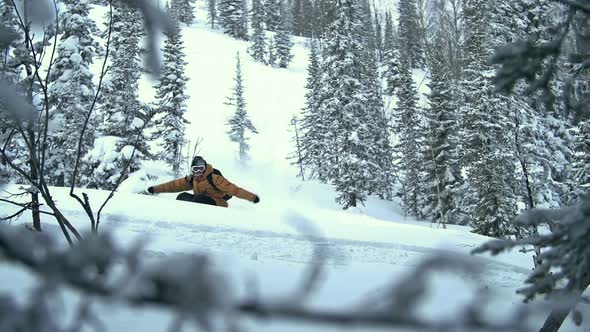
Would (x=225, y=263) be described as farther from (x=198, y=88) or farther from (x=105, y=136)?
(x=198, y=88)

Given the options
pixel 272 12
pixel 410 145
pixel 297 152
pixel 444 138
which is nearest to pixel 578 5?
pixel 444 138

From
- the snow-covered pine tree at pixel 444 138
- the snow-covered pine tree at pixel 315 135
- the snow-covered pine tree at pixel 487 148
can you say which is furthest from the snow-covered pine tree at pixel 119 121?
the snow-covered pine tree at pixel 444 138

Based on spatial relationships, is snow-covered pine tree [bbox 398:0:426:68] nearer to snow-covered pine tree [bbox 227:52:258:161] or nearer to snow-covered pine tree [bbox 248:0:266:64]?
snow-covered pine tree [bbox 248:0:266:64]

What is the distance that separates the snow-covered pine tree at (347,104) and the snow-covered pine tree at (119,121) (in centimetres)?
1038

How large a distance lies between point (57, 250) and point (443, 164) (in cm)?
2766

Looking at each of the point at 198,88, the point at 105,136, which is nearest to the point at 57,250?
the point at 105,136

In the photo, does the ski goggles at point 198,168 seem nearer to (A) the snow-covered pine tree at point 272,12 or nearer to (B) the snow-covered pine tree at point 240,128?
(B) the snow-covered pine tree at point 240,128

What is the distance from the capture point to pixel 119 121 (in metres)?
20.0

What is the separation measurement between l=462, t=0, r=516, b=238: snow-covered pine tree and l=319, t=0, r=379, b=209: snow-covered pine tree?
5737 mm

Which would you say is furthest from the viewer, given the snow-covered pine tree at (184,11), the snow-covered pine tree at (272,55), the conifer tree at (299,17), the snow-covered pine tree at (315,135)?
the conifer tree at (299,17)

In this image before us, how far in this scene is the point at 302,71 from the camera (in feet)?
212

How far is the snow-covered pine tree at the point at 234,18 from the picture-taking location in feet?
240

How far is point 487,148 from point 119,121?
16565mm

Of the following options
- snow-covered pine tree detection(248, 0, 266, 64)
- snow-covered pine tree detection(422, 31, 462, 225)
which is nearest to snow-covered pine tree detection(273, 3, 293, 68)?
snow-covered pine tree detection(248, 0, 266, 64)
